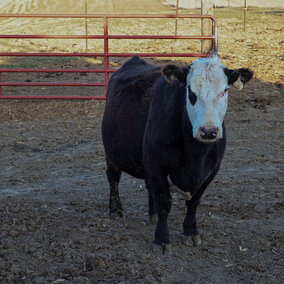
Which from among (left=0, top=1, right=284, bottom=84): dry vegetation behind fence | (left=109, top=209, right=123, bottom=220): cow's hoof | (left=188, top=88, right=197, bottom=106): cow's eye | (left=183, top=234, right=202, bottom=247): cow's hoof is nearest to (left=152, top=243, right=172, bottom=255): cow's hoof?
(left=183, top=234, right=202, bottom=247): cow's hoof

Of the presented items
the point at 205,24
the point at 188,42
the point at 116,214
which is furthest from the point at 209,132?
the point at 188,42

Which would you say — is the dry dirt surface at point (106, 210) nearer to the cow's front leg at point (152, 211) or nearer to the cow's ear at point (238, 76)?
the cow's front leg at point (152, 211)

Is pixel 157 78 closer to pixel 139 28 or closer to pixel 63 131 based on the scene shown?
pixel 63 131

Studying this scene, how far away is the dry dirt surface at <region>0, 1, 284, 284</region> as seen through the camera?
3684 millimetres

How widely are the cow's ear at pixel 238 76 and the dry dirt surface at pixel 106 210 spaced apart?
1.39 m

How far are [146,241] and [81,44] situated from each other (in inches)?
529

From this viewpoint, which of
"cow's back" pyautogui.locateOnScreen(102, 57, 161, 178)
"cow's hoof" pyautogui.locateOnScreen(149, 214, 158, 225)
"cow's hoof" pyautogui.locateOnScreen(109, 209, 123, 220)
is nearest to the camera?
"cow's back" pyautogui.locateOnScreen(102, 57, 161, 178)

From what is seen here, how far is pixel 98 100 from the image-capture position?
9.77 m

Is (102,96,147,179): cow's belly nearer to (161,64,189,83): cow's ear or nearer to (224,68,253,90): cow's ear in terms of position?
(161,64,189,83): cow's ear

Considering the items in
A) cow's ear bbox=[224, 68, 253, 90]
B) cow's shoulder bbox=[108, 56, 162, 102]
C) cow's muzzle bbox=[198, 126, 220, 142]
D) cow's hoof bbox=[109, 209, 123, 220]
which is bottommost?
cow's hoof bbox=[109, 209, 123, 220]

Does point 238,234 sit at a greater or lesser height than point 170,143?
lesser

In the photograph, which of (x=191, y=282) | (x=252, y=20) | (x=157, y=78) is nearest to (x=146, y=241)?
(x=191, y=282)

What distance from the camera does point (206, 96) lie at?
3.53 meters

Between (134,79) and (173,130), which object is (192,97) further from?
(134,79)
